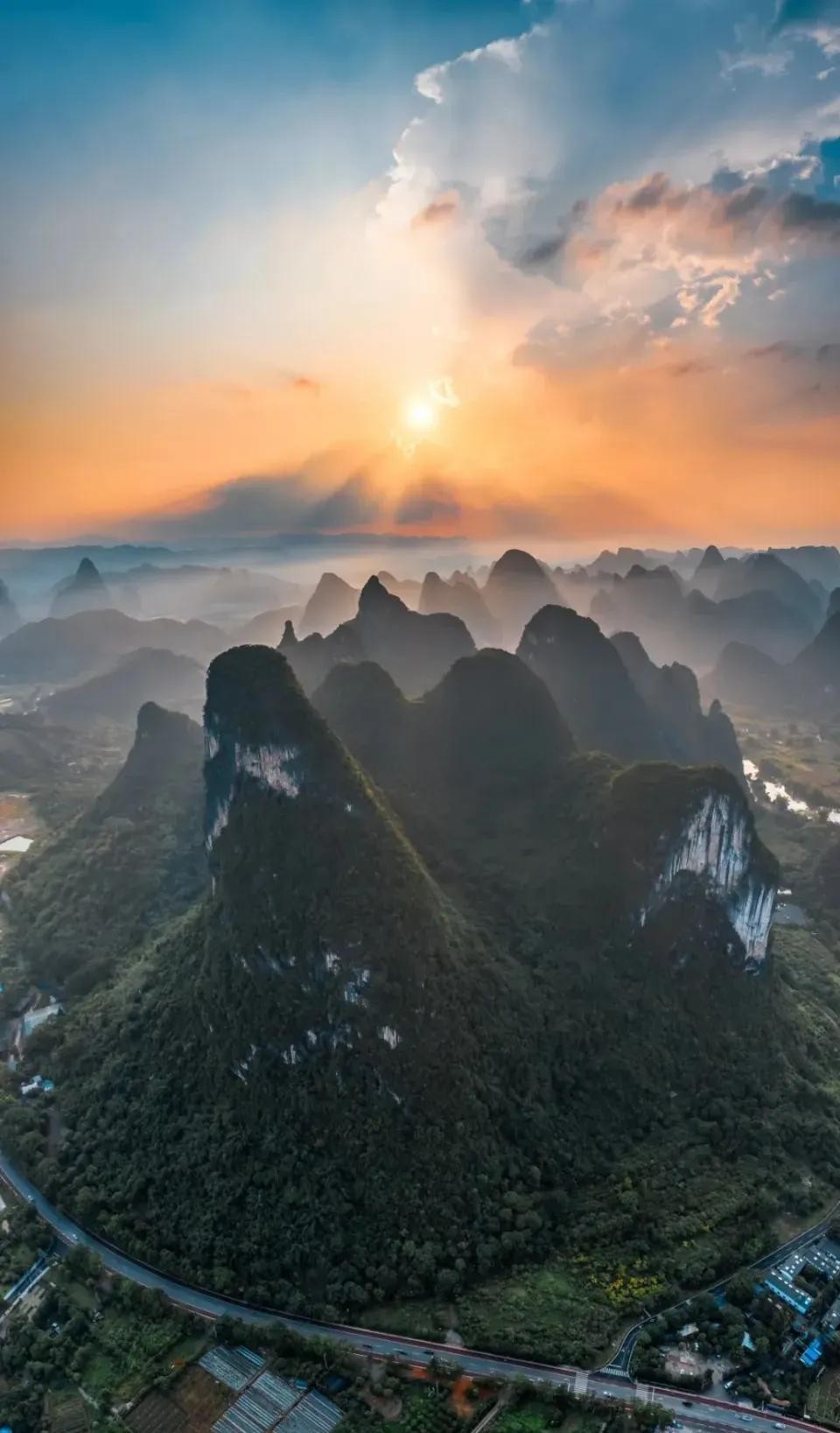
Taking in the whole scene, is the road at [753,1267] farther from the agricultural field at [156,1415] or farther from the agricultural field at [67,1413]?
the agricultural field at [67,1413]

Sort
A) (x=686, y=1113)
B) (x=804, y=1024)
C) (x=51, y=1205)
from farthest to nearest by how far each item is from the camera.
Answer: (x=804, y=1024)
(x=686, y=1113)
(x=51, y=1205)

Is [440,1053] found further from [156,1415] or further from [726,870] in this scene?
[726,870]

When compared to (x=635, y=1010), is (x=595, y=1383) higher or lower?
lower

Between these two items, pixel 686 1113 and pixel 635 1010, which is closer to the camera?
pixel 686 1113

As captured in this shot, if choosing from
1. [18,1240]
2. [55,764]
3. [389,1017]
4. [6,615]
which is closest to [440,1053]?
[389,1017]

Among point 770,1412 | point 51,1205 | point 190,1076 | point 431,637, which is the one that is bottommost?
point 51,1205

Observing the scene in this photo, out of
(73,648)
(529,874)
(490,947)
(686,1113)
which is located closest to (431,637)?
(529,874)

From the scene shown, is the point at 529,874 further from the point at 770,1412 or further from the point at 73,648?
the point at 73,648

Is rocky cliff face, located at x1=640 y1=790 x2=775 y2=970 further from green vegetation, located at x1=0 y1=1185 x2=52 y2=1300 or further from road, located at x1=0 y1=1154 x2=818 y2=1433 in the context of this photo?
green vegetation, located at x1=0 y1=1185 x2=52 y2=1300
